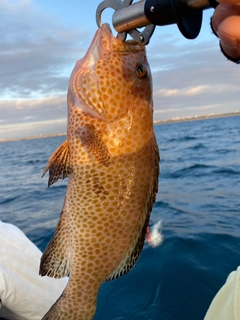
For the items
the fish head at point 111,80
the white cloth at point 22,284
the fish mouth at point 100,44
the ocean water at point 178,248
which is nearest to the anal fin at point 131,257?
the fish head at point 111,80

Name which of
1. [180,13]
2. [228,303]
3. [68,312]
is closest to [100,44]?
[180,13]

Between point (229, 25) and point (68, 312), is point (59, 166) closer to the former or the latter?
point (68, 312)

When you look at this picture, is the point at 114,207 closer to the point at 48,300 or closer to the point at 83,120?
the point at 83,120

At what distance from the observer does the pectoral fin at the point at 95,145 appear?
7.07ft

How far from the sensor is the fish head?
2344 millimetres

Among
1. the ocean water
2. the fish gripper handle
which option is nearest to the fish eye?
the fish gripper handle

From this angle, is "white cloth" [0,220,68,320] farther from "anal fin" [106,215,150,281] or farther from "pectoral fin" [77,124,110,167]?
"pectoral fin" [77,124,110,167]

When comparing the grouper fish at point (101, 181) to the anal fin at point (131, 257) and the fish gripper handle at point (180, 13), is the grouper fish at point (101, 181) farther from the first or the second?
the fish gripper handle at point (180, 13)

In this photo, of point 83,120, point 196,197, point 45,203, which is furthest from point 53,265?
point 45,203

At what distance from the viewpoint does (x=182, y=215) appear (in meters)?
9.37

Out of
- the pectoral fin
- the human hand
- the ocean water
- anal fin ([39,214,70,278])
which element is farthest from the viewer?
the ocean water

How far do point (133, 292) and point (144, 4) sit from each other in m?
5.15

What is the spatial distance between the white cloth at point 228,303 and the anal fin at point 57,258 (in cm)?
108

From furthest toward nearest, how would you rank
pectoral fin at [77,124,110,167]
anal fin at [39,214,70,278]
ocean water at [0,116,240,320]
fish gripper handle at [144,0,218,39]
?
ocean water at [0,116,240,320] < anal fin at [39,214,70,278] < pectoral fin at [77,124,110,167] < fish gripper handle at [144,0,218,39]
